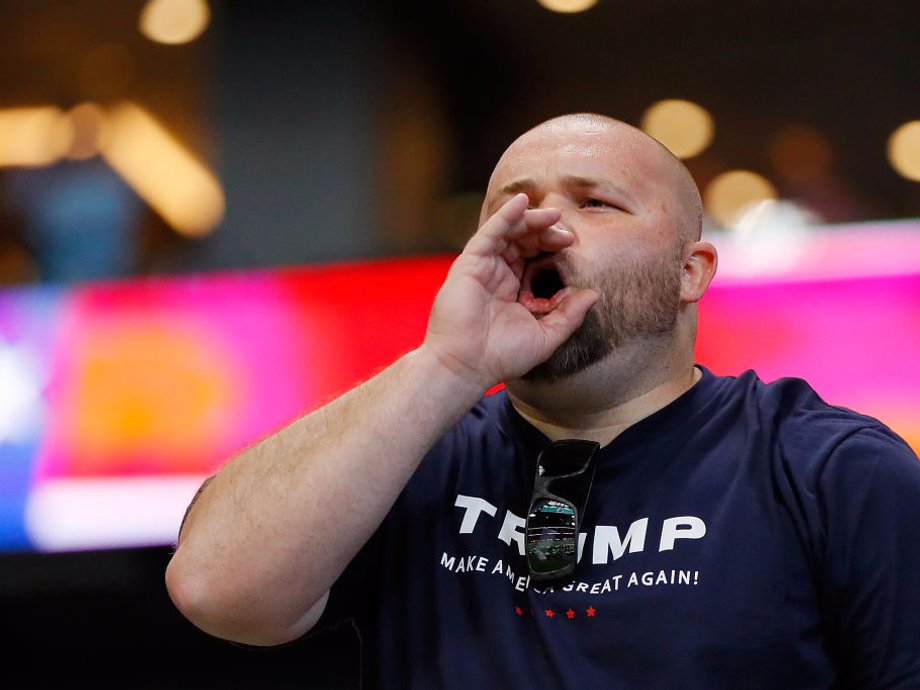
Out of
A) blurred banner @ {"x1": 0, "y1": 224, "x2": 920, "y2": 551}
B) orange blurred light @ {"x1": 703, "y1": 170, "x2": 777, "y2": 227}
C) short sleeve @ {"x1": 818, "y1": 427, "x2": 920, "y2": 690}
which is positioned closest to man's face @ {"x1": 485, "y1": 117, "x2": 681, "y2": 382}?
short sleeve @ {"x1": 818, "y1": 427, "x2": 920, "y2": 690}

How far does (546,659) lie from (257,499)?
34 cm

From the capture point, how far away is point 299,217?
9.11 feet

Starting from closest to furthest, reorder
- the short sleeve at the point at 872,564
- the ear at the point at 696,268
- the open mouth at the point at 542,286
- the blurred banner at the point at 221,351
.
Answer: the short sleeve at the point at 872,564
the open mouth at the point at 542,286
the ear at the point at 696,268
the blurred banner at the point at 221,351

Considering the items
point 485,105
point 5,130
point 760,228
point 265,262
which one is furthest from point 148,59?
point 760,228

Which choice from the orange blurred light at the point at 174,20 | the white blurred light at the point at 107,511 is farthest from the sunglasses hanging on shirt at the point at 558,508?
the orange blurred light at the point at 174,20

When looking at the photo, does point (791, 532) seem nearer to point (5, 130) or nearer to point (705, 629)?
point (705, 629)

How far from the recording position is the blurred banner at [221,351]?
2.26 metres

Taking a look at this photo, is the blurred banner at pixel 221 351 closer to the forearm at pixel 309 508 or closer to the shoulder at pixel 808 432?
the shoulder at pixel 808 432

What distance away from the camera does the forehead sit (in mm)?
1285

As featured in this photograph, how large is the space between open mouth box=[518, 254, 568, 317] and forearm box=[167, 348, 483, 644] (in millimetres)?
141

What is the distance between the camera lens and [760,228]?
2.58 m

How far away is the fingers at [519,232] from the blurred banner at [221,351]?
3.79ft

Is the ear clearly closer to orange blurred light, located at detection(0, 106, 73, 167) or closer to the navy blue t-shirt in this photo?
the navy blue t-shirt

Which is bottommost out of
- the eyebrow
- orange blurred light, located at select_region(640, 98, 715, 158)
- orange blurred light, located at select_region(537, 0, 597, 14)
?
the eyebrow
